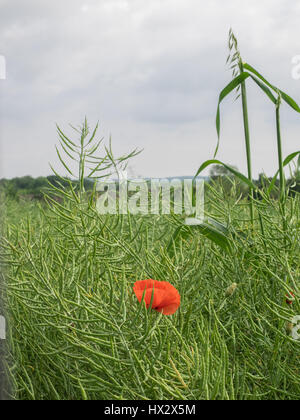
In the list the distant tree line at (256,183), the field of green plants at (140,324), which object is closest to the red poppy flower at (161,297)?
A: the field of green plants at (140,324)

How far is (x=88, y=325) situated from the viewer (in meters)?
0.38

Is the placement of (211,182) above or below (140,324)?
above

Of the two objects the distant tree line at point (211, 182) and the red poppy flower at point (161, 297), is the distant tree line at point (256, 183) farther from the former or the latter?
the red poppy flower at point (161, 297)

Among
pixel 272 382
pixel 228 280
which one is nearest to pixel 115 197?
pixel 228 280

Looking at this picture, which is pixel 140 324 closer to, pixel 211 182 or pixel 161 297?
pixel 161 297

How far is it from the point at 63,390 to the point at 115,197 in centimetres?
22

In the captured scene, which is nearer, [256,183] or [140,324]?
[140,324]

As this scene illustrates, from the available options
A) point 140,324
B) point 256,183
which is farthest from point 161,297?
point 256,183

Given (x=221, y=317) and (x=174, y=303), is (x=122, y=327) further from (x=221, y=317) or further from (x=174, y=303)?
(x=221, y=317)

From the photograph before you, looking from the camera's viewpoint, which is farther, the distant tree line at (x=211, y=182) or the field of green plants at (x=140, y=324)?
the distant tree line at (x=211, y=182)

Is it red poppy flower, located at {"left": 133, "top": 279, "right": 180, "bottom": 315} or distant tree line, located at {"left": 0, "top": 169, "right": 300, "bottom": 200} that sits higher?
distant tree line, located at {"left": 0, "top": 169, "right": 300, "bottom": 200}

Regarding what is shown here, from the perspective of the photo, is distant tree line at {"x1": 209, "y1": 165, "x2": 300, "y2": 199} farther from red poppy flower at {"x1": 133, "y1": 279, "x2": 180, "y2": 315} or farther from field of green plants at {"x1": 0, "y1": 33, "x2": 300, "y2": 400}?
red poppy flower at {"x1": 133, "y1": 279, "x2": 180, "y2": 315}

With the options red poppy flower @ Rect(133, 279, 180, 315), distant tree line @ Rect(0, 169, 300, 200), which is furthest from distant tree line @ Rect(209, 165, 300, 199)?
red poppy flower @ Rect(133, 279, 180, 315)

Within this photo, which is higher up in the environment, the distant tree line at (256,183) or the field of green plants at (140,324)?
the distant tree line at (256,183)
